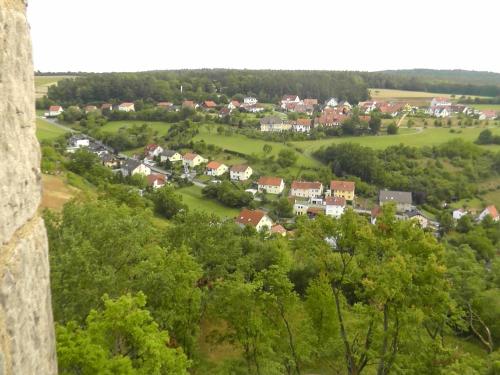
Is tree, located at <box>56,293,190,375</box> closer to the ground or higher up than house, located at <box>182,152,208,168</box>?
higher up

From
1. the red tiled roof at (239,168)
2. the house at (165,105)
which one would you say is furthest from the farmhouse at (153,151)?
the house at (165,105)

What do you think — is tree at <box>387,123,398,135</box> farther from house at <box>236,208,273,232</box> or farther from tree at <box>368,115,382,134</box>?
house at <box>236,208,273,232</box>

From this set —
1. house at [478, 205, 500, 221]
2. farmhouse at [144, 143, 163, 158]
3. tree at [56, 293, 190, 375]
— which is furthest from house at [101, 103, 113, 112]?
tree at [56, 293, 190, 375]

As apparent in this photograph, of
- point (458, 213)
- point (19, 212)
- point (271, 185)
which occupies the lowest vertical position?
point (458, 213)

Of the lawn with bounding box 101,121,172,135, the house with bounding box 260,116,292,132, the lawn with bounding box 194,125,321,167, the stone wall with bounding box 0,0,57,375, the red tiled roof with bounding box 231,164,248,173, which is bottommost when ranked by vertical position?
the red tiled roof with bounding box 231,164,248,173

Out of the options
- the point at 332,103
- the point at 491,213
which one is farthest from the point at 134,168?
the point at 332,103

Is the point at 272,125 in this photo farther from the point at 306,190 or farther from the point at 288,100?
the point at 288,100
